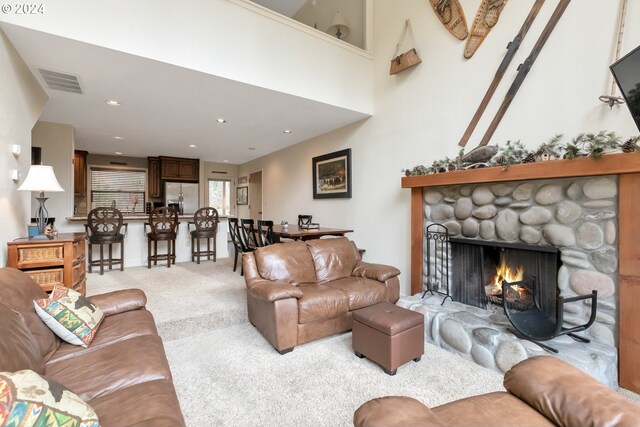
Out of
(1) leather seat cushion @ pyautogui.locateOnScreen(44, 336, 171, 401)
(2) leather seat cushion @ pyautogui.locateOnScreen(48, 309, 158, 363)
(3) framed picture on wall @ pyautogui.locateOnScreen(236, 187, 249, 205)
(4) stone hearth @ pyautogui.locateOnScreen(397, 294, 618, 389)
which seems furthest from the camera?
(3) framed picture on wall @ pyautogui.locateOnScreen(236, 187, 249, 205)

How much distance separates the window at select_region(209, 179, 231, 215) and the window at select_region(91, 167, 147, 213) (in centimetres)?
173

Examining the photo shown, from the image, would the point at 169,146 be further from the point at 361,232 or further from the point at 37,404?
the point at 37,404

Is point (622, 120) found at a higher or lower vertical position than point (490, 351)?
higher

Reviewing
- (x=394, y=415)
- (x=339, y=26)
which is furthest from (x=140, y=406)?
(x=339, y=26)

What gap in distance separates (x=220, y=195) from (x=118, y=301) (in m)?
7.13

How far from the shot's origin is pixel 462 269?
3.19m

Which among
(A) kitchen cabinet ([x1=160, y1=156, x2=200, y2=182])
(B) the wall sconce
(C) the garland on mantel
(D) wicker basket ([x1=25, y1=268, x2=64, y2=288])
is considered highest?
(B) the wall sconce

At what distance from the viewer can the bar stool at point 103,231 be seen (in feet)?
14.5

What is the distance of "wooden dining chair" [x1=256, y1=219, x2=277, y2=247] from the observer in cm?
418

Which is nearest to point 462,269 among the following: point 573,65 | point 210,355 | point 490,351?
point 490,351

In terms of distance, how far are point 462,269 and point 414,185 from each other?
3.42 ft

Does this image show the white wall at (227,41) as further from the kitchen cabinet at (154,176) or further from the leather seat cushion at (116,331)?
the kitchen cabinet at (154,176)

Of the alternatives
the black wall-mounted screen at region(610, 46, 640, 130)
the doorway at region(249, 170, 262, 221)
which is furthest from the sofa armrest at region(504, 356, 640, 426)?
the doorway at region(249, 170, 262, 221)

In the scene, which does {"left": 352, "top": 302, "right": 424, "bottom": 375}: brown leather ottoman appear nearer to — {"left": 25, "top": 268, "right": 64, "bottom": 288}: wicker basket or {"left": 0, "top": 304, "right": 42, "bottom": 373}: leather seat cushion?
{"left": 0, "top": 304, "right": 42, "bottom": 373}: leather seat cushion
